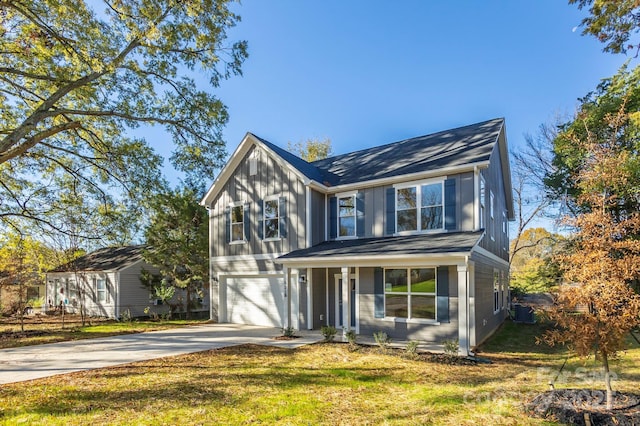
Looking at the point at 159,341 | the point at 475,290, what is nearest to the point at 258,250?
the point at 159,341

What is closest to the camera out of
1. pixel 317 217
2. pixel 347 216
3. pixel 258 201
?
pixel 347 216

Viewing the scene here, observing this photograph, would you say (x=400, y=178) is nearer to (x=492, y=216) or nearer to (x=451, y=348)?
(x=492, y=216)

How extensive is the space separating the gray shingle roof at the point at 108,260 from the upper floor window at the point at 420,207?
15.7 metres

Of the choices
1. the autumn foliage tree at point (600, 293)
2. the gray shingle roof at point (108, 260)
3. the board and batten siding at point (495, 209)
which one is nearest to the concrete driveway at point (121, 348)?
the board and batten siding at point (495, 209)

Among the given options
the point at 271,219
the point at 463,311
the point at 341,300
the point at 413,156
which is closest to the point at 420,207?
the point at 413,156

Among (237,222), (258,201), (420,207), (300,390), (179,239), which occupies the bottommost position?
(300,390)

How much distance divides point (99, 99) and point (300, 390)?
12.3 m

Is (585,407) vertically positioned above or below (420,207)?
below

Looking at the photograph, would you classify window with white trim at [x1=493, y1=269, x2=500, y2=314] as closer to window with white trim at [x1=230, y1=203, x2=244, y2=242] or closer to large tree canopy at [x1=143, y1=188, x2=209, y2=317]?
window with white trim at [x1=230, y1=203, x2=244, y2=242]

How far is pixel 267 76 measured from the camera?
632 inches

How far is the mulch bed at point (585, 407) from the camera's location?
4.49 m

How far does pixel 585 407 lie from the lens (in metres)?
5.01

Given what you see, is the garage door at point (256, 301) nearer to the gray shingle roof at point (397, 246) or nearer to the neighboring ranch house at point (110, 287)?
the gray shingle roof at point (397, 246)

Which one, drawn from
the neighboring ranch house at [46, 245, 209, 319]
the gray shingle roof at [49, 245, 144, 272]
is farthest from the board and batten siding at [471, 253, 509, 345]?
the gray shingle roof at [49, 245, 144, 272]
